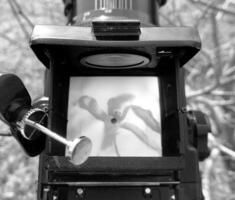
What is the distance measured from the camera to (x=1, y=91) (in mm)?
794

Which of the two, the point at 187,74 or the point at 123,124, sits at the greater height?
the point at 187,74

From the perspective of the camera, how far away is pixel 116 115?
902 mm

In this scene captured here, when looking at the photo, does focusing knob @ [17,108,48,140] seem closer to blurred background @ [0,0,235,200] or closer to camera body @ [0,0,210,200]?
camera body @ [0,0,210,200]

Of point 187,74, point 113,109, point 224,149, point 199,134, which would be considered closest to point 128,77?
point 113,109

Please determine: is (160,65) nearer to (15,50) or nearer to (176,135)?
(176,135)

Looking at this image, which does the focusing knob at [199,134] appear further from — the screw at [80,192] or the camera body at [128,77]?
the screw at [80,192]

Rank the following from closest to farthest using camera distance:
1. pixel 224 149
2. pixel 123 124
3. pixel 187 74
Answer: pixel 123 124, pixel 224 149, pixel 187 74

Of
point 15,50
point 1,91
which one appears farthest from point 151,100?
point 15,50

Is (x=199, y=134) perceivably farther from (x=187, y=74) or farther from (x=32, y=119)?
(x=187, y=74)

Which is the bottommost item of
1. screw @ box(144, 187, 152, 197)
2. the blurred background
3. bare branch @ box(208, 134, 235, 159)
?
screw @ box(144, 187, 152, 197)

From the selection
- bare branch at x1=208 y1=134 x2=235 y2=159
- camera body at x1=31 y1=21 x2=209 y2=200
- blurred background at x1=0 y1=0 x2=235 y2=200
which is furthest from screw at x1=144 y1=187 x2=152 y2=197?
blurred background at x1=0 y1=0 x2=235 y2=200

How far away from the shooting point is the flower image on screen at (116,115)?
0.88 meters

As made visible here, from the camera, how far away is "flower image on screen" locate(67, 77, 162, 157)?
88cm

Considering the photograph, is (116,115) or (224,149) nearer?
(116,115)
